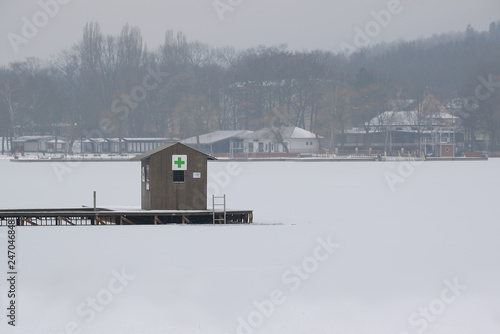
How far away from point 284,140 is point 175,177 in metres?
131

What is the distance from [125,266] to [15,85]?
158 metres

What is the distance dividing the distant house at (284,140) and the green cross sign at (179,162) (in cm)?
12867

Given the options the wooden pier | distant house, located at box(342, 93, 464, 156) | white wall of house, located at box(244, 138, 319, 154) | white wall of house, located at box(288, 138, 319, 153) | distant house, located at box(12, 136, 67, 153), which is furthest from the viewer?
distant house, located at box(12, 136, 67, 153)

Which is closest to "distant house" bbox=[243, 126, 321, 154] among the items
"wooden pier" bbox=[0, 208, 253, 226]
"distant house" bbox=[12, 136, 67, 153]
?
"distant house" bbox=[12, 136, 67, 153]

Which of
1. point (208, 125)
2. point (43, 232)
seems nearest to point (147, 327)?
point (43, 232)

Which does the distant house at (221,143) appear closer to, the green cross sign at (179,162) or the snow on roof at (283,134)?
the snow on roof at (283,134)

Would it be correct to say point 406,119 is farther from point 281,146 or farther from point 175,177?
point 175,177

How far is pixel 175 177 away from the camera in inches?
1662

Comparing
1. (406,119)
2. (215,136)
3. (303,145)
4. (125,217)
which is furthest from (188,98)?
(125,217)

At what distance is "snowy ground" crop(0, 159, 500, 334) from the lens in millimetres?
22922

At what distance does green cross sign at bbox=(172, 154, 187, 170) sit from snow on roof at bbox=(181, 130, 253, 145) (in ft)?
430

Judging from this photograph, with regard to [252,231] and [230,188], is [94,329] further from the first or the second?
[230,188]

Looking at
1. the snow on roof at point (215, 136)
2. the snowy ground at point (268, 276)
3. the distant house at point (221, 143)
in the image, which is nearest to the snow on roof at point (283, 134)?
the distant house at point (221, 143)

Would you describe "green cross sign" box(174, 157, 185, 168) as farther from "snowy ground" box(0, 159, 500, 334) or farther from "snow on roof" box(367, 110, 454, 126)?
"snow on roof" box(367, 110, 454, 126)
